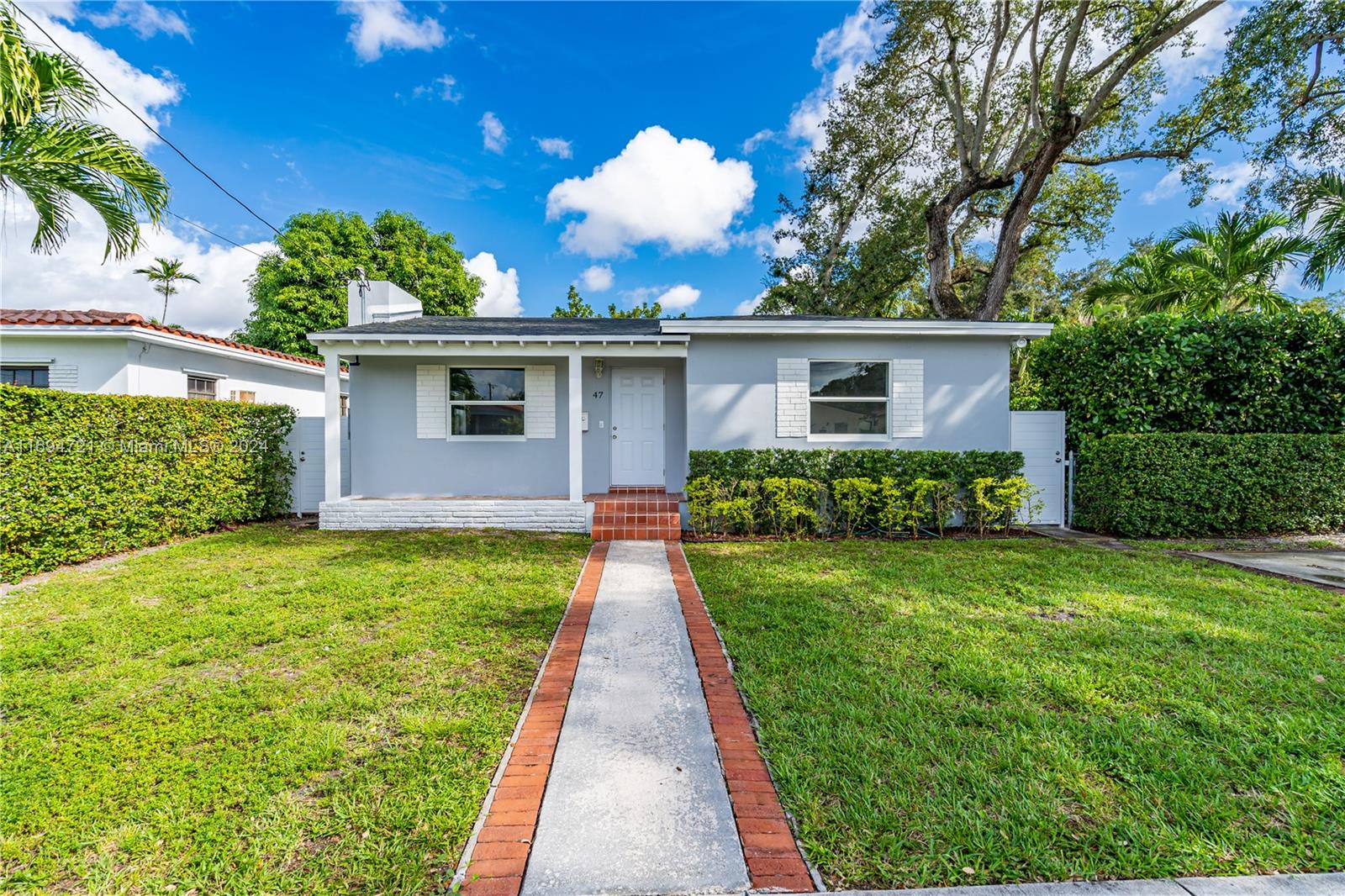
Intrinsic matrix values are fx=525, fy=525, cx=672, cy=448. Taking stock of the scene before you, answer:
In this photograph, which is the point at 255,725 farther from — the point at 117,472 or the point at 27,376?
the point at 27,376

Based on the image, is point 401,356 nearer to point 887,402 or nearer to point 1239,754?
point 887,402

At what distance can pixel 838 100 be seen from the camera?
17.3 m

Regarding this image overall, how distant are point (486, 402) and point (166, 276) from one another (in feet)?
99.8

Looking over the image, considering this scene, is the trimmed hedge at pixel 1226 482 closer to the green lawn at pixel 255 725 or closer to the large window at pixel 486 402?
the green lawn at pixel 255 725

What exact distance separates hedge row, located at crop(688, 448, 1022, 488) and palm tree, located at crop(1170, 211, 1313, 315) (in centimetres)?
552

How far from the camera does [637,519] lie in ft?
26.2

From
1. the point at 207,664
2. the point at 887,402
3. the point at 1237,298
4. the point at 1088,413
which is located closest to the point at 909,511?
the point at 887,402

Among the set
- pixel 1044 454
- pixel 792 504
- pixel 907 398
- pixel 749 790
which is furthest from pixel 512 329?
pixel 1044 454

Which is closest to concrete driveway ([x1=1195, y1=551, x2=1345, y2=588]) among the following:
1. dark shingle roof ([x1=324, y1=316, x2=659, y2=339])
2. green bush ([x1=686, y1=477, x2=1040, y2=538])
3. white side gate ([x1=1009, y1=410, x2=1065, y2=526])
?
white side gate ([x1=1009, y1=410, x2=1065, y2=526])

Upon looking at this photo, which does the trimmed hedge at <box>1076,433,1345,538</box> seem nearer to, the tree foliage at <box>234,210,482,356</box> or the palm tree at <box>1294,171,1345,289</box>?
the palm tree at <box>1294,171,1345,289</box>

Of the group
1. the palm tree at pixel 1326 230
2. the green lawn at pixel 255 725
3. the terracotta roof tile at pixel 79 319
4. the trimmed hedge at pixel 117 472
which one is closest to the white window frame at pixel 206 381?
the terracotta roof tile at pixel 79 319

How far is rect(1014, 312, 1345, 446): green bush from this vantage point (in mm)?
7586

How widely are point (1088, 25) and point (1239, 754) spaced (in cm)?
1773

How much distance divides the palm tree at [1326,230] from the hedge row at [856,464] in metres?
5.38
